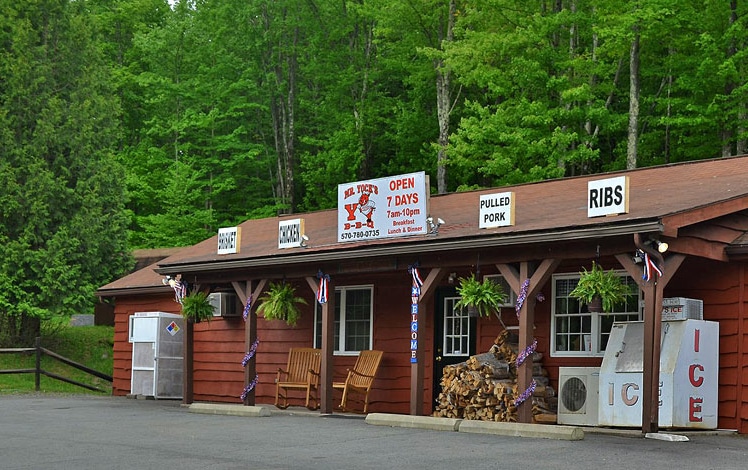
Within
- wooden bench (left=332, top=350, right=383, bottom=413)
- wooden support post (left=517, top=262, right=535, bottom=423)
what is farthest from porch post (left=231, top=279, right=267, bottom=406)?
wooden support post (left=517, top=262, right=535, bottom=423)

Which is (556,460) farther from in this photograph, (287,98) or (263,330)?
(287,98)

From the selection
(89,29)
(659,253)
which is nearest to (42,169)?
(89,29)

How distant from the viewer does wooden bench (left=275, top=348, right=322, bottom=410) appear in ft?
62.0

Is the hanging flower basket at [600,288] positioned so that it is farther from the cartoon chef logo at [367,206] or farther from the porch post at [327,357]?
the porch post at [327,357]

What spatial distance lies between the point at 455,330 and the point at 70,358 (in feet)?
53.0

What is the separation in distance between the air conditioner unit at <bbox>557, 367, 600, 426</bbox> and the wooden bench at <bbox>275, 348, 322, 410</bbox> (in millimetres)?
5017

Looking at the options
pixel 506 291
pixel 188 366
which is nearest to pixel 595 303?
pixel 506 291

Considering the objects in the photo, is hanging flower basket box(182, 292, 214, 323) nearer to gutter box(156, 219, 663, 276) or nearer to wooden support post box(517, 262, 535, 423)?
gutter box(156, 219, 663, 276)

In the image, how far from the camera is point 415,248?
51.3ft

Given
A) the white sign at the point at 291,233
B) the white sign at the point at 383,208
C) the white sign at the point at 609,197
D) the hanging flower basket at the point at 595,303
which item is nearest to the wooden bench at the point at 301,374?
the white sign at the point at 291,233

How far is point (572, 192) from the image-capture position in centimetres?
1723

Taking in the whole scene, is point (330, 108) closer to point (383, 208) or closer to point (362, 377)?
point (362, 377)

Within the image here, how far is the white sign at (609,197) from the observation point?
13.6 metres

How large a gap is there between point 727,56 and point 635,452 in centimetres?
1877
